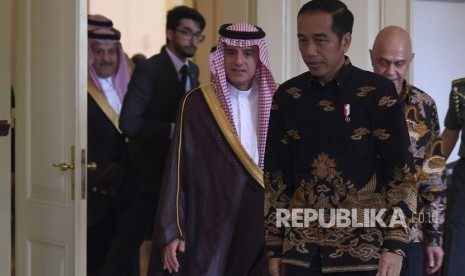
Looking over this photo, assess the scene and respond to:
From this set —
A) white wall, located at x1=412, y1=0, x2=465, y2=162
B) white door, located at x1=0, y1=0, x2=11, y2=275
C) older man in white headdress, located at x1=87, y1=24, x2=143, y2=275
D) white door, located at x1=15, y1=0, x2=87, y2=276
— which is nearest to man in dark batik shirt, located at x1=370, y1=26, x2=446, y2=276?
white door, located at x1=15, y1=0, x2=87, y2=276

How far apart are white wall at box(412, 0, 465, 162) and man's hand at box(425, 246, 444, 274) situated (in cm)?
308

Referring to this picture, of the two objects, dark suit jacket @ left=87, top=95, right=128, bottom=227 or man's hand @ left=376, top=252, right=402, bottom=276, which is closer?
man's hand @ left=376, top=252, right=402, bottom=276

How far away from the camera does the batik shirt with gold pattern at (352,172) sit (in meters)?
2.13

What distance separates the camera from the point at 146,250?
17.7 ft

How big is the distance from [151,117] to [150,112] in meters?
0.03

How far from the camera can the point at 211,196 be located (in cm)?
326

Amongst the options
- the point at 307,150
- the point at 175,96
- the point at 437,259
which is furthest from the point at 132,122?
the point at 307,150

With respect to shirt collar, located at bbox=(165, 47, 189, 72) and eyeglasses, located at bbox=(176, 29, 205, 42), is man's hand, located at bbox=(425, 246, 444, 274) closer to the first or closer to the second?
shirt collar, located at bbox=(165, 47, 189, 72)

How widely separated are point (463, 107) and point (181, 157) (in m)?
1.49

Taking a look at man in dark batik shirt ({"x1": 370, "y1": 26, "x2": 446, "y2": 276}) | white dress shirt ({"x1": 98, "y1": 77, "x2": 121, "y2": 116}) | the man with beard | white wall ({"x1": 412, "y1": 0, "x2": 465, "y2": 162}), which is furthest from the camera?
white wall ({"x1": 412, "y1": 0, "x2": 465, "y2": 162})

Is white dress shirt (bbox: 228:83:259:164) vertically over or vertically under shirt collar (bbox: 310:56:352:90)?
under

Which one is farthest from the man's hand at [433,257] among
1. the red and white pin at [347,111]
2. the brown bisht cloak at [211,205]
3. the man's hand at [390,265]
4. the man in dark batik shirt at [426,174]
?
the red and white pin at [347,111]

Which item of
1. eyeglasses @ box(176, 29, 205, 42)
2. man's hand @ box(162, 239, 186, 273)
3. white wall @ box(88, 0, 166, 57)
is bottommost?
man's hand @ box(162, 239, 186, 273)

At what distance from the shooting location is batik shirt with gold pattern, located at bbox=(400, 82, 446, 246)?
2797 mm
